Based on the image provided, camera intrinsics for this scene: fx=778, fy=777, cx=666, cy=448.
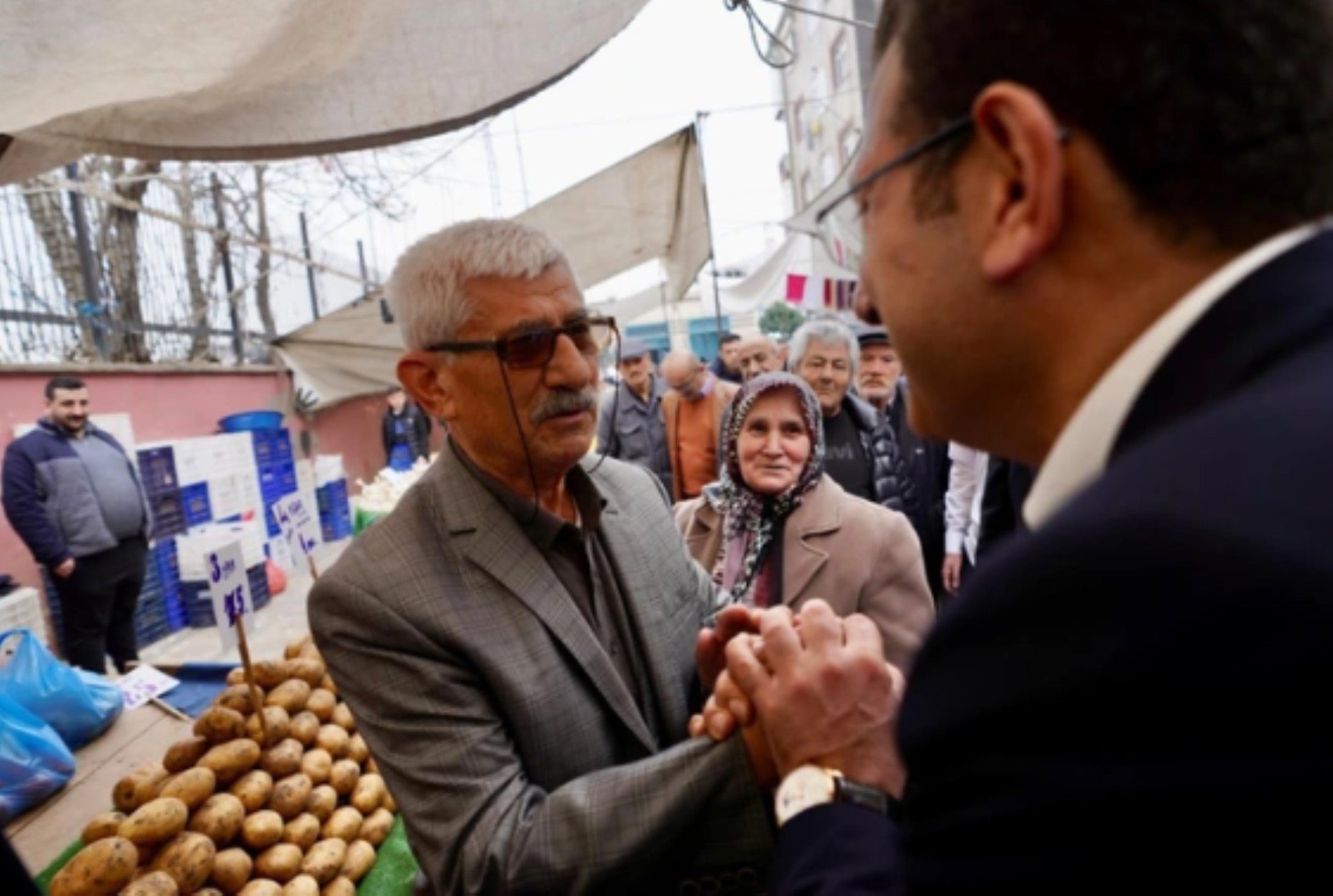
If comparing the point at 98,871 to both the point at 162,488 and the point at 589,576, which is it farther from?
the point at 162,488

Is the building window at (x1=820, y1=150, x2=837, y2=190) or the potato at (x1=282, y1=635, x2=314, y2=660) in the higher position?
the building window at (x1=820, y1=150, x2=837, y2=190)

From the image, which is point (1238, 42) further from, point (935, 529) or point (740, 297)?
point (740, 297)

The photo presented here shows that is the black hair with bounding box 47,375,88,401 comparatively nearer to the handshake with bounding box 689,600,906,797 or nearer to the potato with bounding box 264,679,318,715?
the potato with bounding box 264,679,318,715

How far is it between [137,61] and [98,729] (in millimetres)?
2392

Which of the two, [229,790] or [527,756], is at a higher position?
[527,756]

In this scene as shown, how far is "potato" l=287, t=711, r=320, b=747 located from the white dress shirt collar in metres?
2.44

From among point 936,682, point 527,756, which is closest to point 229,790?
point 527,756

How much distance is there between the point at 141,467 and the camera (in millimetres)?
6383

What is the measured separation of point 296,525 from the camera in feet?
10.4

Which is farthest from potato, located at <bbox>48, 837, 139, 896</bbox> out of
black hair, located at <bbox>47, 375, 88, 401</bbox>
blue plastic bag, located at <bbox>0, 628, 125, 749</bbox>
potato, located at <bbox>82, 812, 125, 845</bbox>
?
black hair, located at <bbox>47, 375, 88, 401</bbox>

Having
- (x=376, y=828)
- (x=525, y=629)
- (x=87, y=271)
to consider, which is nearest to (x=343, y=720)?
(x=376, y=828)

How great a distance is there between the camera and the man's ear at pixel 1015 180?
23.8 inches

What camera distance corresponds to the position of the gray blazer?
1.12 m

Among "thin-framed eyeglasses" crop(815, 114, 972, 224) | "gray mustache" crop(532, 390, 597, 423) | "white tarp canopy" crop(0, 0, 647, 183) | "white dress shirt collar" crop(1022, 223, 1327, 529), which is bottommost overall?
"white dress shirt collar" crop(1022, 223, 1327, 529)
